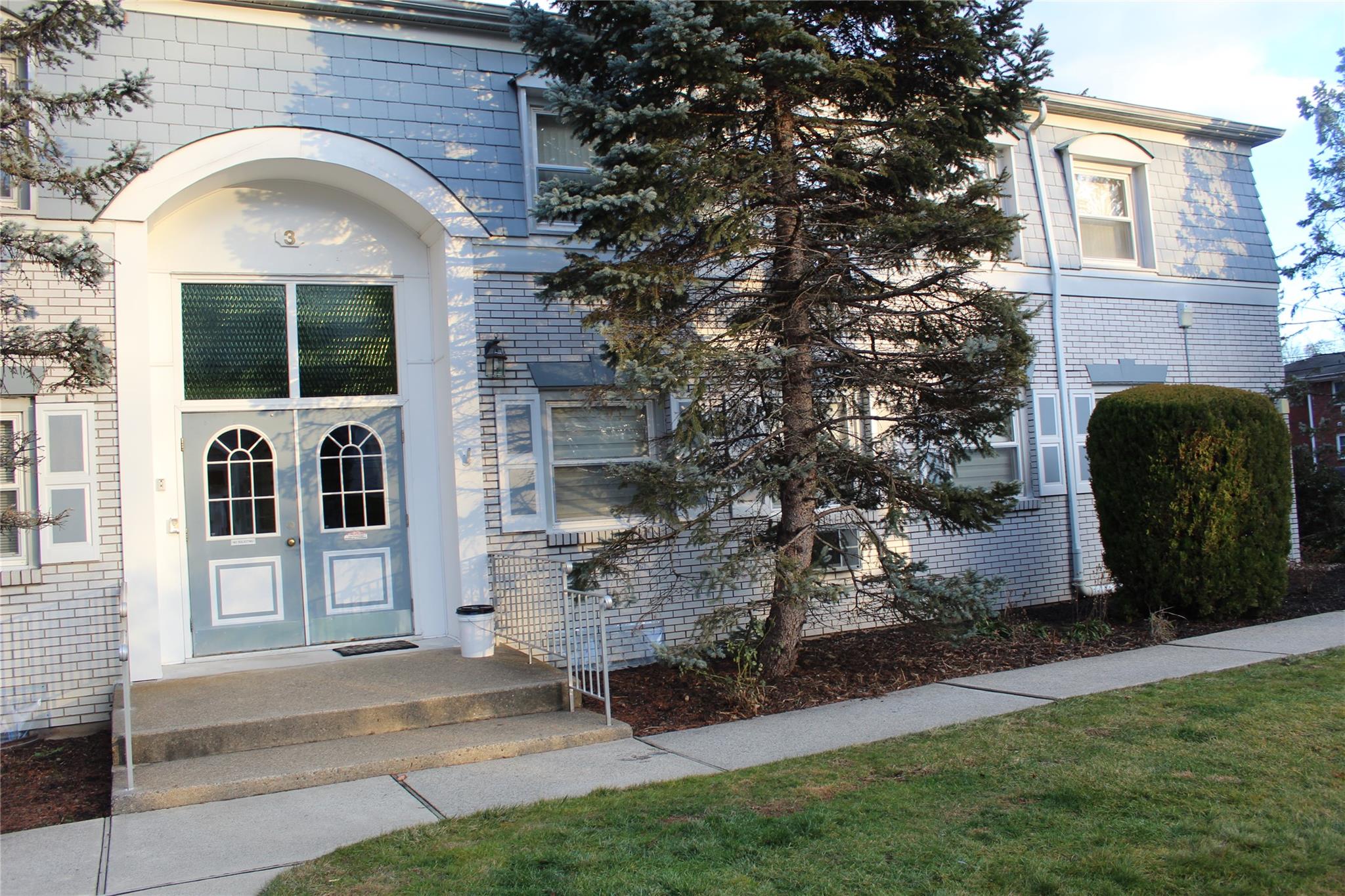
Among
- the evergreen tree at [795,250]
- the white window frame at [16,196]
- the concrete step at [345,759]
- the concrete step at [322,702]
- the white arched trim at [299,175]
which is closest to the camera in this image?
the concrete step at [345,759]

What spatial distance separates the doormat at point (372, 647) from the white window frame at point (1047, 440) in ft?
23.6

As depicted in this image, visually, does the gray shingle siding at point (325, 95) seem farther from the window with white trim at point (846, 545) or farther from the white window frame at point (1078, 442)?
the white window frame at point (1078, 442)

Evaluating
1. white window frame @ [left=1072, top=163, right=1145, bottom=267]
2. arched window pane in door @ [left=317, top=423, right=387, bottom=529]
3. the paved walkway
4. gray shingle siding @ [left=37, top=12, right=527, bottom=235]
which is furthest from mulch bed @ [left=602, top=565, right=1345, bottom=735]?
white window frame @ [left=1072, top=163, right=1145, bottom=267]

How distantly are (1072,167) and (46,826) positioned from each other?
1198cm

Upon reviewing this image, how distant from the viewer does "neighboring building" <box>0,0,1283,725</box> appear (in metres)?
7.40

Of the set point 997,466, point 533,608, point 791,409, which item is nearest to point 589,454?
point 533,608

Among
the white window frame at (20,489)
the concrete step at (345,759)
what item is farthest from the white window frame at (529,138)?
the concrete step at (345,759)

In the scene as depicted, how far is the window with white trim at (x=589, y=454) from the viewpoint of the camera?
29.1 ft

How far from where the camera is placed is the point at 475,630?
7855 mm

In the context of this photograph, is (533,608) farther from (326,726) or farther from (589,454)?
(326,726)

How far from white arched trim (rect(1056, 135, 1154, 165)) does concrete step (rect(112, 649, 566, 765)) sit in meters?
8.97

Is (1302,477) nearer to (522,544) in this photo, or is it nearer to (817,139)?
(817,139)

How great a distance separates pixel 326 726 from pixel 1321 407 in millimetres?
32106

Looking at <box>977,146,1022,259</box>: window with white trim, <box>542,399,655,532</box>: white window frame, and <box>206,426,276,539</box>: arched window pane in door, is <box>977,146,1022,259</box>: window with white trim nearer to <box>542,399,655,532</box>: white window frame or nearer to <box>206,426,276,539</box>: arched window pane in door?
<box>542,399,655,532</box>: white window frame
